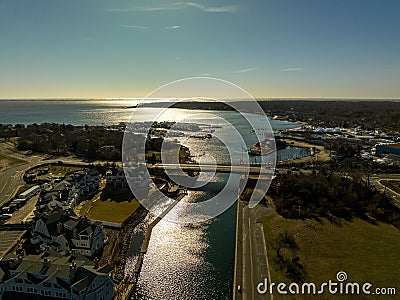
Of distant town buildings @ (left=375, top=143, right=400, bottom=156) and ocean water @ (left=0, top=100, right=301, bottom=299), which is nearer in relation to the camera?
ocean water @ (left=0, top=100, right=301, bottom=299)

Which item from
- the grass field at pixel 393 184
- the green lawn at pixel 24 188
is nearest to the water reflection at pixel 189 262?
the green lawn at pixel 24 188

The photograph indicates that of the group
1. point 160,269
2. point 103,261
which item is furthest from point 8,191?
point 160,269

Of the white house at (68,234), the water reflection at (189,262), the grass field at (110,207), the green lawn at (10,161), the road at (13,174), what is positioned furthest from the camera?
the green lawn at (10,161)

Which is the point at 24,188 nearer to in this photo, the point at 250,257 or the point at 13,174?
the point at 13,174

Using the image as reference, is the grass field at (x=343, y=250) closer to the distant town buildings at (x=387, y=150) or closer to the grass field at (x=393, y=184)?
the grass field at (x=393, y=184)

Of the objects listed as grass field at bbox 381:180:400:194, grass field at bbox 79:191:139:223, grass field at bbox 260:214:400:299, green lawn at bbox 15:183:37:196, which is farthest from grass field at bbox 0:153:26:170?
grass field at bbox 381:180:400:194

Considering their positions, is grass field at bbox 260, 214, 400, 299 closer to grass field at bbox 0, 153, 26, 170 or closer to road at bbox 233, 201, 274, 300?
road at bbox 233, 201, 274, 300
